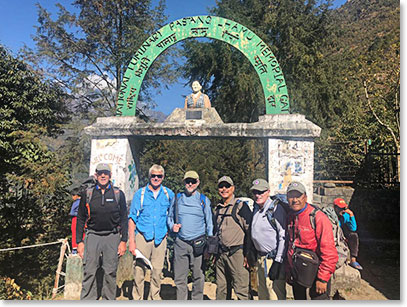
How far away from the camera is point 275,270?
2.99 m

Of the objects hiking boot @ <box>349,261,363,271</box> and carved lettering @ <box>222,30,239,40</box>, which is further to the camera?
hiking boot @ <box>349,261,363,271</box>

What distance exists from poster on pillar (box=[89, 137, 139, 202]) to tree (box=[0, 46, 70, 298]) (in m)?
2.38

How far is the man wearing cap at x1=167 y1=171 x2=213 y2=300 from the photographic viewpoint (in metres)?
3.33

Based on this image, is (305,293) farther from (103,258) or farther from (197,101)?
(197,101)

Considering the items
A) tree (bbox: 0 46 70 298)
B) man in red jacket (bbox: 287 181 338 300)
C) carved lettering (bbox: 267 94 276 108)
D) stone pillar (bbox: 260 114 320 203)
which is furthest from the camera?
tree (bbox: 0 46 70 298)

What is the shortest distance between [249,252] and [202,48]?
9.81m

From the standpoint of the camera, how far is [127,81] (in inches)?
189

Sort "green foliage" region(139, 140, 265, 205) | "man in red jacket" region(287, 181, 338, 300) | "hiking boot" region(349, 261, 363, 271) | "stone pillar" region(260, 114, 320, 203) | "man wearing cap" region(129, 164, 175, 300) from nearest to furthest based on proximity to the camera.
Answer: "man in red jacket" region(287, 181, 338, 300), "man wearing cap" region(129, 164, 175, 300), "stone pillar" region(260, 114, 320, 203), "hiking boot" region(349, 261, 363, 271), "green foliage" region(139, 140, 265, 205)

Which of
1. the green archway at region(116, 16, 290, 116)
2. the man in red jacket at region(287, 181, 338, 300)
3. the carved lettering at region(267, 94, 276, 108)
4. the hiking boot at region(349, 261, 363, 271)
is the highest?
the green archway at region(116, 16, 290, 116)

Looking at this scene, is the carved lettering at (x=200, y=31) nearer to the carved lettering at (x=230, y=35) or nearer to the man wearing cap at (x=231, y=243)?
the carved lettering at (x=230, y=35)

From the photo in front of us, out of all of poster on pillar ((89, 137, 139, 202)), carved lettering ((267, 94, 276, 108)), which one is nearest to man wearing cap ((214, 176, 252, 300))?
carved lettering ((267, 94, 276, 108))

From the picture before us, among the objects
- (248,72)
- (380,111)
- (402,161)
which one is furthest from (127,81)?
(380,111)

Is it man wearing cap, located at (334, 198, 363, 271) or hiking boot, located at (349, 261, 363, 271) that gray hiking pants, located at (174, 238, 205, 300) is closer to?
man wearing cap, located at (334, 198, 363, 271)

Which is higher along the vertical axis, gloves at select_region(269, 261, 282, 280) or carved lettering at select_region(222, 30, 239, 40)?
carved lettering at select_region(222, 30, 239, 40)
